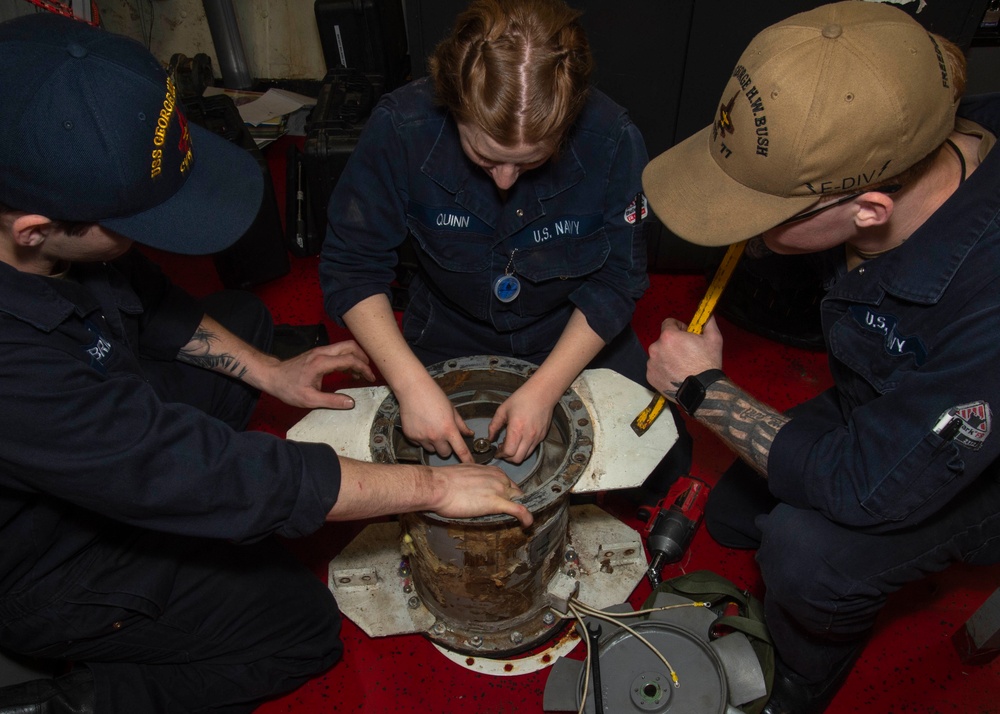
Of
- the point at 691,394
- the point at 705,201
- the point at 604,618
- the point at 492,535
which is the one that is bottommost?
the point at 604,618

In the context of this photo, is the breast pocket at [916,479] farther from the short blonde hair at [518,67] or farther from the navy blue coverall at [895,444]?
the short blonde hair at [518,67]

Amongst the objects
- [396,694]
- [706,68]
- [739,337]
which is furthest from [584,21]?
[396,694]

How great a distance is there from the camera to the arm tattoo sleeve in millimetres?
1441

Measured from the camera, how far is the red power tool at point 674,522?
177cm

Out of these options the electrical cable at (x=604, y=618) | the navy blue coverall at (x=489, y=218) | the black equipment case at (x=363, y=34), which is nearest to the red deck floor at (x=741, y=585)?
the electrical cable at (x=604, y=618)

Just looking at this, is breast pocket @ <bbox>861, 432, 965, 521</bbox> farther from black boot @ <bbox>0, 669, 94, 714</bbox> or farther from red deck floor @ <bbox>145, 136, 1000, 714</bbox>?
black boot @ <bbox>0, 669, 94, 714</bbox>

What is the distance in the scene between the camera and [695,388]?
150 centimetres

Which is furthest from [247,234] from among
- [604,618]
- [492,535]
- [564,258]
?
[604,618]

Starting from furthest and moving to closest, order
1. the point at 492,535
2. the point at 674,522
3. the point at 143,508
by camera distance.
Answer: the point at 674,522
the point at 492,535
the point at 143,508

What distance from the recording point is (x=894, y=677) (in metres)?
1.74

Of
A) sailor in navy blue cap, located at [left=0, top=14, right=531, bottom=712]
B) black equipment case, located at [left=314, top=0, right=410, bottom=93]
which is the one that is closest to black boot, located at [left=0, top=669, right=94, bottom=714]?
sailor in navy blue cap, located at [left=0, top=14, right=531, bottom=712]

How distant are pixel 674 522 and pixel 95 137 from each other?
1.46 m

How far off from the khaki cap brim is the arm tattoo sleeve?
36 cm

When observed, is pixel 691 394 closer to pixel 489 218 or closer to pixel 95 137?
A: pixel 489 218
